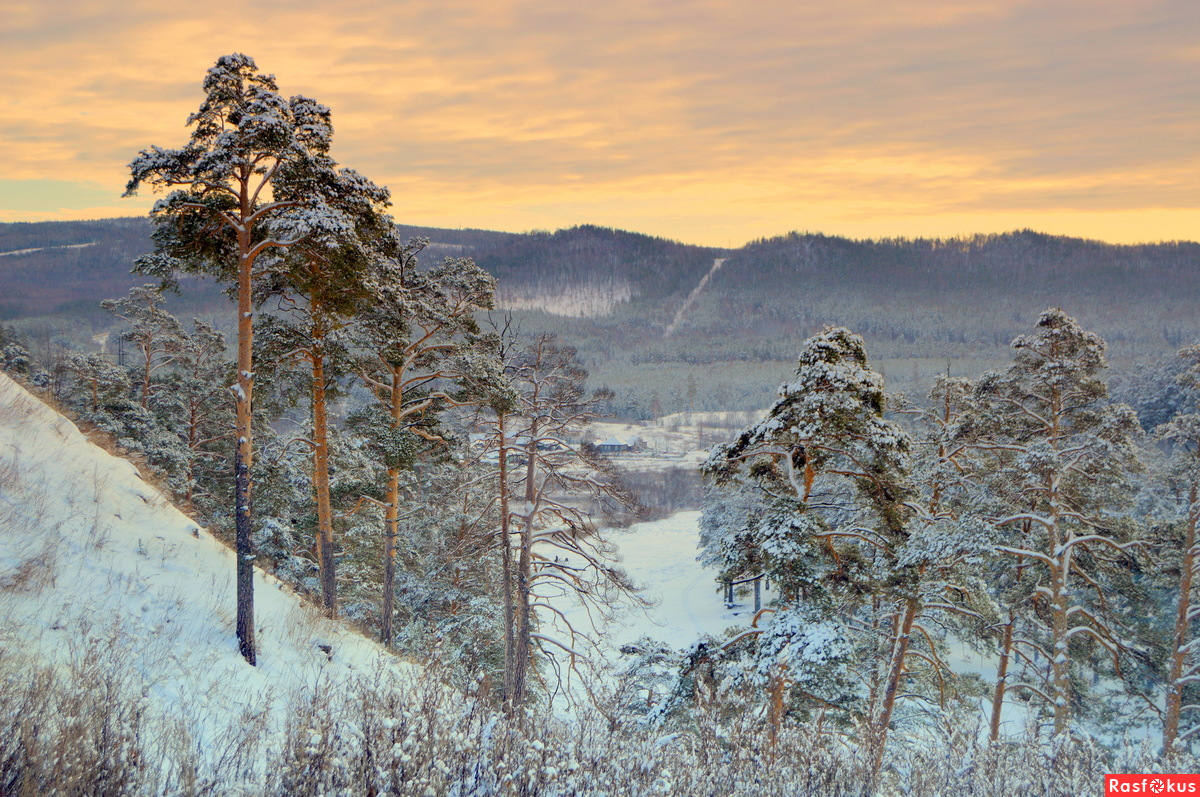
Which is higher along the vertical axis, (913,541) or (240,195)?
(240,195)

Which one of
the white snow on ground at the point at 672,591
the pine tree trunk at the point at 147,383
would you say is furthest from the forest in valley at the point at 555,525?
the white snow on ground at the point at 672,591

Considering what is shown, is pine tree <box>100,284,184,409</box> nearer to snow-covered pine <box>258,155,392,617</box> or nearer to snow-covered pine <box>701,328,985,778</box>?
snow-covered pine <box>258,155,392,617</box>

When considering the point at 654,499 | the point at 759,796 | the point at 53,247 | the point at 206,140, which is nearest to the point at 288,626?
the point at 206,140

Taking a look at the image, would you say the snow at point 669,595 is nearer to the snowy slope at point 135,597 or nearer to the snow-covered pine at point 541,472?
the snow-covered pine at point 541,472

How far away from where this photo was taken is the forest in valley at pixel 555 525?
5324 mm

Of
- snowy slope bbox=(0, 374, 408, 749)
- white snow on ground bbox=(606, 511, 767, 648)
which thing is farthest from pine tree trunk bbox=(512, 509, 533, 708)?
white snow on ground bbox=(606, 511, 767, 648)

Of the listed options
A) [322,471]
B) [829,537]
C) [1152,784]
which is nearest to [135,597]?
[322,471]

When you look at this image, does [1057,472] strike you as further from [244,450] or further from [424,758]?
[244,450]

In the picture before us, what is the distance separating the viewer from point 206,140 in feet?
29.3

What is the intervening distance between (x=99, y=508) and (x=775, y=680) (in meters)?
12.0

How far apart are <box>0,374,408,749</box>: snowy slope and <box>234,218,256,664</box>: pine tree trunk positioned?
422mm

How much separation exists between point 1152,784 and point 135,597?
1302 cm

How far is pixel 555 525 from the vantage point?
1409 cm

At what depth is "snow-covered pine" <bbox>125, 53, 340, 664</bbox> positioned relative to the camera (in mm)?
8516
